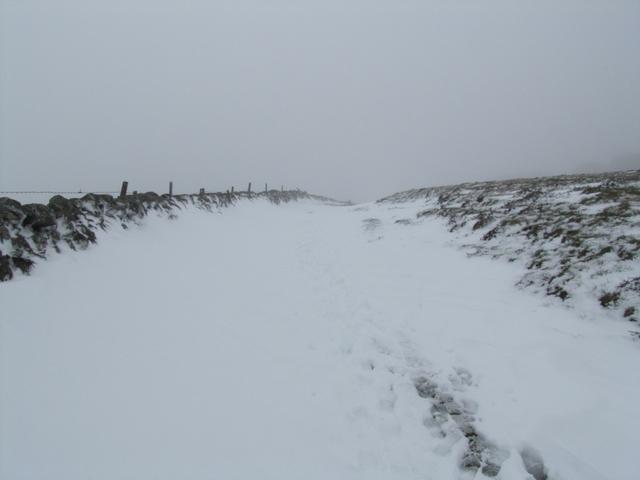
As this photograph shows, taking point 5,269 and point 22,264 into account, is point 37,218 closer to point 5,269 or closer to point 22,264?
point 22,264

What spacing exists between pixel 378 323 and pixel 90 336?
15.9 feet

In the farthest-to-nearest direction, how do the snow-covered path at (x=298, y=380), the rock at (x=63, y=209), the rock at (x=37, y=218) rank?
the rock at (x=63, y=209) < the rock at (x=37, y=218) < the snow-covered path at (x=298, y=380)

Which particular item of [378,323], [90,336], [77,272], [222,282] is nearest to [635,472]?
[378,323]

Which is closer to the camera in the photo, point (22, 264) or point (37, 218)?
point (22, 264)

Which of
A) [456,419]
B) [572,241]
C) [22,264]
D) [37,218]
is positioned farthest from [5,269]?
[572,241]

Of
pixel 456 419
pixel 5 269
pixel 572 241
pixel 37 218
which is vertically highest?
pixel 37 218

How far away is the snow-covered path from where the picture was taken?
136 inches

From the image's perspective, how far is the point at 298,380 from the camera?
4863 millimetres

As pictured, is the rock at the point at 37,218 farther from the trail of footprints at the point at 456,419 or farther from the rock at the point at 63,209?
the trail of footprints at the point at 456,419

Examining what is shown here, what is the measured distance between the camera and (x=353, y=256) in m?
11.7

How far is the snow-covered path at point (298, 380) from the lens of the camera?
11.3 ft

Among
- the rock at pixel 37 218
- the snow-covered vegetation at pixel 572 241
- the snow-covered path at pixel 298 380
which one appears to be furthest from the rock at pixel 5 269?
the snow-covered vegetation at pixel 572 241

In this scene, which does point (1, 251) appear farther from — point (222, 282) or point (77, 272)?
point (222, 282)

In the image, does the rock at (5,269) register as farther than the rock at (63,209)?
No
